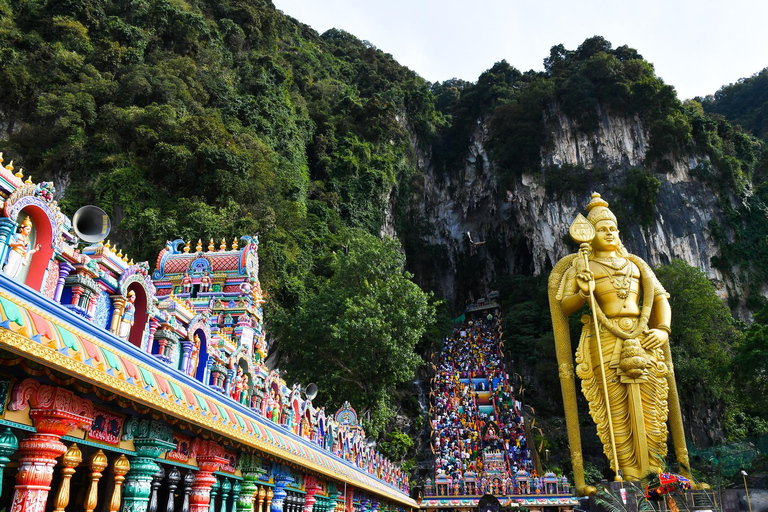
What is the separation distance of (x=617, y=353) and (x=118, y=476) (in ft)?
29.3

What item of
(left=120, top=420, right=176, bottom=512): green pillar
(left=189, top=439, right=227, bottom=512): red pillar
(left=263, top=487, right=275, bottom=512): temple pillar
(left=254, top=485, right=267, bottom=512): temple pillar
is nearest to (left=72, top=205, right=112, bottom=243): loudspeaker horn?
(left=120, top=420, right=176, bottom=512): green pillar

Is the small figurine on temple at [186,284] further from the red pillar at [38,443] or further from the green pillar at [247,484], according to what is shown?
the red pillar at [38,443]

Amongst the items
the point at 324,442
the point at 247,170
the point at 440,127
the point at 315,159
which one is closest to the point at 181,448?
the point at 324,442

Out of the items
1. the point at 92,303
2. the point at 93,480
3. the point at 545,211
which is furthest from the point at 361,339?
the point at 545,211

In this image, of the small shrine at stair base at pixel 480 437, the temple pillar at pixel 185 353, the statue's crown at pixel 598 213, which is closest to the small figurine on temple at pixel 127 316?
the temple pillar at pixel 185 353

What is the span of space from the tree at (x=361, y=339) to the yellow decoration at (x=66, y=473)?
37.8ft

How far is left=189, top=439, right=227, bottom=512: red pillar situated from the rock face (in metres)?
30.0

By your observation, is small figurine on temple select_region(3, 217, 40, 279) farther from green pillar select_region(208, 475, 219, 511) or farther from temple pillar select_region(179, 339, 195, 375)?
green pillar select_region(208, 475, 219, 511)

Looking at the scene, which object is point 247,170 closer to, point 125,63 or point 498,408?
point 125,63

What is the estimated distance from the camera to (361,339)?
583 inches

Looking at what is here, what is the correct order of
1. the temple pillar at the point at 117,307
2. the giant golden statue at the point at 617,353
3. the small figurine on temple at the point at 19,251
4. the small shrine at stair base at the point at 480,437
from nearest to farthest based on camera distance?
1. the small figurine on temple at the point at 19,251
2. the temple pillar at the point at 117,307
3. the giant golden statue at the point at 617,353
4. the small shrine at stair base at the point at 480,437

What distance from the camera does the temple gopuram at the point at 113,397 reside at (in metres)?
2.63

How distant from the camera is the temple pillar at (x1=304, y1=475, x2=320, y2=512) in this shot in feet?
22.8

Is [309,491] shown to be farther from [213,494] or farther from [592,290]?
[592,290]
